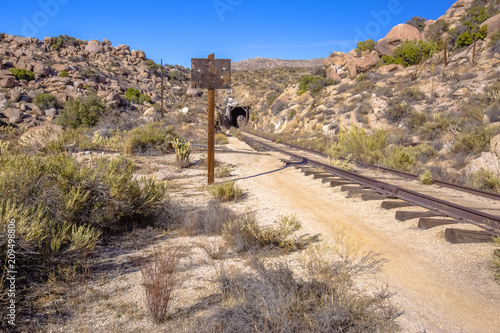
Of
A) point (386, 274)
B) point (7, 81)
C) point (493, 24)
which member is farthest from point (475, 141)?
point (7, 81)

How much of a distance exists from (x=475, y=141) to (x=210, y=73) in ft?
34.7

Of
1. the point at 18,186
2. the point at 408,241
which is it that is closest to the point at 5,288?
the point at 18,186

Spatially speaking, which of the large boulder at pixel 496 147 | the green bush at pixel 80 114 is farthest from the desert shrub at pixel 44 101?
the large boulder at pixel 496 147

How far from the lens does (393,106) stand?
2120cm

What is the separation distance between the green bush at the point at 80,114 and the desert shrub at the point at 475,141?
70.2 ft

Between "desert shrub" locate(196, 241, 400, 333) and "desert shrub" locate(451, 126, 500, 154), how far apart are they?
37.0 ft

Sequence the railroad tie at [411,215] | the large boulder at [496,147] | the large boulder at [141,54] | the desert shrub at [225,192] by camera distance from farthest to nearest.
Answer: the large boulder at [141,54]
the large boulder at [496,147]
the desert shrub at [225,192]
the railroad tie at [411,215]

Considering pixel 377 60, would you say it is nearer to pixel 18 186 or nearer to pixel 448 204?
pixel 448 204

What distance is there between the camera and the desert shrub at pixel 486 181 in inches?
355

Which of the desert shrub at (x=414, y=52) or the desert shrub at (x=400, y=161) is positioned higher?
the desert shrub at (x=414, y=52)

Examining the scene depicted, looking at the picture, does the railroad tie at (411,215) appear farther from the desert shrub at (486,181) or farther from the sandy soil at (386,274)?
the desert shrub at (486,181)

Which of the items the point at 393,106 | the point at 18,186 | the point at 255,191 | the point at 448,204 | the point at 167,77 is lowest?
the point at 255,191

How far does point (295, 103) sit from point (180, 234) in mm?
35850

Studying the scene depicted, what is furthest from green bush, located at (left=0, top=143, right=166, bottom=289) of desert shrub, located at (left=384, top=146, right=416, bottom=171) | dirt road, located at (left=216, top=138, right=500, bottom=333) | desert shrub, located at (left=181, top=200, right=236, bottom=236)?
desert shrub, located at (left=384, top=146, right=416, bottom=171)
